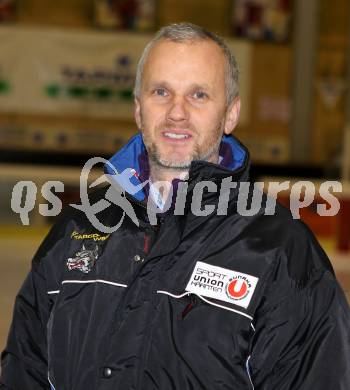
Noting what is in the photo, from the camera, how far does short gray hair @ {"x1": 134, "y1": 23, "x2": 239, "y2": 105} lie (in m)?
2.31

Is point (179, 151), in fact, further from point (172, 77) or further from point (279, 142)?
point (279, 142)

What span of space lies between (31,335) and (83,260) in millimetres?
290

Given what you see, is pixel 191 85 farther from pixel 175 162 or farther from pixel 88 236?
pixel 88 236

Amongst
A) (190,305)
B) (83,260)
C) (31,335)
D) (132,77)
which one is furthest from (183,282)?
(132,77)

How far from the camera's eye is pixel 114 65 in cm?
1583

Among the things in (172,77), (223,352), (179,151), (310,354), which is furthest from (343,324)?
(172,77)

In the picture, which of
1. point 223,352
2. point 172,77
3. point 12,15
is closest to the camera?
point 223,352

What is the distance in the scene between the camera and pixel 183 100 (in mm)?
2309

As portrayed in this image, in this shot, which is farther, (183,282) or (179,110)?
(179,110)

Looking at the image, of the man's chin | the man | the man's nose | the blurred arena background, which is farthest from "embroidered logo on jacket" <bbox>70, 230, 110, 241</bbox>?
the blurred arena background

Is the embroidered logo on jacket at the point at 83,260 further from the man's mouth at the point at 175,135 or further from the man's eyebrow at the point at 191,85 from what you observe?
the man's eyebrow at the point at 191,85

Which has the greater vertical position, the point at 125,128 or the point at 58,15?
the point at 58,15

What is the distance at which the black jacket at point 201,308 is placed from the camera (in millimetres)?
2082

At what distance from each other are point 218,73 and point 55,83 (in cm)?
1360
